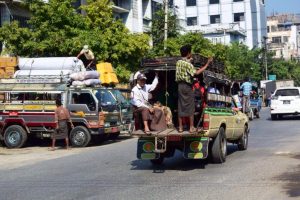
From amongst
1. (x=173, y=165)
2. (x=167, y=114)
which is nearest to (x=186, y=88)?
(x=167, y=114)

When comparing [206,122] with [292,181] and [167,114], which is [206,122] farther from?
[292,181]

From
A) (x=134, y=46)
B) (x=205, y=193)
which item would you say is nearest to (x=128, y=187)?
(x=205, y=193)

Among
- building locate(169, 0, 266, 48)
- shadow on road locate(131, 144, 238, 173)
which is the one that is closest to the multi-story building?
shadow on road locate(131, 144, 238, 173)

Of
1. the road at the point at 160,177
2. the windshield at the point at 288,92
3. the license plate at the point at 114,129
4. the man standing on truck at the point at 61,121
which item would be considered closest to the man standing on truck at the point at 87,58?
the license plate at the point at 114,129

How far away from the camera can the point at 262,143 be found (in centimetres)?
1647

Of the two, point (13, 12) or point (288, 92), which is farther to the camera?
point (13, 12)

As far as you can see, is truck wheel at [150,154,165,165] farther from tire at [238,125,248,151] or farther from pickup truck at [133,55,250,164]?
tire at [238,125,248,151]

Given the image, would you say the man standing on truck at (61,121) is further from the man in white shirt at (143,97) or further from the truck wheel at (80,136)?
the man in white shirt at (143,97)

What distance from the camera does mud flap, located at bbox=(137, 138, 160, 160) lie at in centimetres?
1170

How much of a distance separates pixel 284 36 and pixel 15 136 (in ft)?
417

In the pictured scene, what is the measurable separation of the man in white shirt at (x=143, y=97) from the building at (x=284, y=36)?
111509mm

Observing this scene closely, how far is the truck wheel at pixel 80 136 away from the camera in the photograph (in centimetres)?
1933

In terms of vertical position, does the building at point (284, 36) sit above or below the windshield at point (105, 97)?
above

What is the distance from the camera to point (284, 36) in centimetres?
13938
